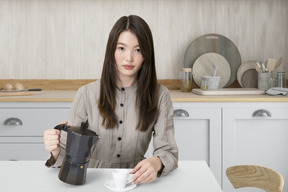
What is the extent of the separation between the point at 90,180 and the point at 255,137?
160 cm

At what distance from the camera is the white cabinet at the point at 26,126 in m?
2.48

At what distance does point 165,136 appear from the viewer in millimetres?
1536

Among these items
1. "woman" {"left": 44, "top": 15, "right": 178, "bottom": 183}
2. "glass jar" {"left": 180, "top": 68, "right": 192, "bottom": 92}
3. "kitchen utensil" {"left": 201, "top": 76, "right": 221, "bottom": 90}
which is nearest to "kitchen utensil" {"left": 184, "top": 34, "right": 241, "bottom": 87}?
"glass jar" {"left": 180, "top": 68, "right": 192, "bottom": 92}

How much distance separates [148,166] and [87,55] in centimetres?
201

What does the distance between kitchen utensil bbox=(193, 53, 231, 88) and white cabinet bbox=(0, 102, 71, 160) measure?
108 cm

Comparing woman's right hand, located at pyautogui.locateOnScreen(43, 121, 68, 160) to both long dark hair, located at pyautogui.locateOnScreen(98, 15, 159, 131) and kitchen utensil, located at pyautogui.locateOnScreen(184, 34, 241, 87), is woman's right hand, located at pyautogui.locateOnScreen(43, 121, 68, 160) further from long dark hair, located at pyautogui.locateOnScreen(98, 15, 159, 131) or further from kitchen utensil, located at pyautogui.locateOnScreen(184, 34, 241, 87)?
kitchen utensil, located at pyautogui.locateOnScreen(184, 34, 241, 87)

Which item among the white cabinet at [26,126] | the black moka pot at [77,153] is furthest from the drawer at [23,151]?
the black moka pot at [77,153]

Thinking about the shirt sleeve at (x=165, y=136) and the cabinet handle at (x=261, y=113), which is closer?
the shirt sleeve at (x=165, y=136)

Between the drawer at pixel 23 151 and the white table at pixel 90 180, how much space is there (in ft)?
3.63

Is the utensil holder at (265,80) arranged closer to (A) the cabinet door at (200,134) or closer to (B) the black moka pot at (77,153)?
(A) the cabinet door at (200,134)

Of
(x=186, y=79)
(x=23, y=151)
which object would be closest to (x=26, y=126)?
(x=23, y=151)

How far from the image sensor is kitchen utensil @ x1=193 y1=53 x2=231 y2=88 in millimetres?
3031

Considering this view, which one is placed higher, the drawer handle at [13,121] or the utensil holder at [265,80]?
the utensil holder at [265,80]

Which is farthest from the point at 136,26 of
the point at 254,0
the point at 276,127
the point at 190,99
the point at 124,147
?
the point at 254,0
